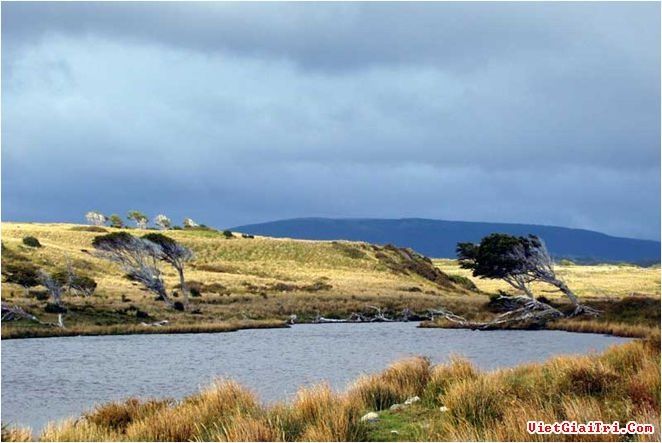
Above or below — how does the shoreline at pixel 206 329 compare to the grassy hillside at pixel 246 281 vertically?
below

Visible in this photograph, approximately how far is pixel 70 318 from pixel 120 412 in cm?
3870

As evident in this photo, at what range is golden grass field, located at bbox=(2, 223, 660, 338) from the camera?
54250mm

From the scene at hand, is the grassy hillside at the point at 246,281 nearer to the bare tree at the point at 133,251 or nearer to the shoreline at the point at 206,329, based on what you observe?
the shoreline at the point at 206,329

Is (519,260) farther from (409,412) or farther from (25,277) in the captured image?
(409,412)

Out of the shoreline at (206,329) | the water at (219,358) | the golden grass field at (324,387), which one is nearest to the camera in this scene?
the golden grass field at (324,387)

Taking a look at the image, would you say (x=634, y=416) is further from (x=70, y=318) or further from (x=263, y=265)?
(x=263, y=265)

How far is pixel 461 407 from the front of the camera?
46.2 feet

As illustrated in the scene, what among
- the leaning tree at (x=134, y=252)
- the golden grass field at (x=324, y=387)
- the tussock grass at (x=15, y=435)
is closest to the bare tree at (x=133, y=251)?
the leaning tree at (x=134, y=252)

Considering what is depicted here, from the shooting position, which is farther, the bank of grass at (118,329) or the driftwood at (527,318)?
the driftwood at (527,318)

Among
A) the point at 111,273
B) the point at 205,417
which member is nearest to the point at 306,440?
the point at 205,417

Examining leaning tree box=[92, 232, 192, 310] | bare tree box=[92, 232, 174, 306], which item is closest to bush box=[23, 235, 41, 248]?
leaning tree box=[92, 232, 192, 310]

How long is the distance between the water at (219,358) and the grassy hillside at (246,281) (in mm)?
8564

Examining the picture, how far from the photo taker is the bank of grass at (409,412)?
12367 millimetres

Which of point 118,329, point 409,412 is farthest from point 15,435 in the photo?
point 118,329
